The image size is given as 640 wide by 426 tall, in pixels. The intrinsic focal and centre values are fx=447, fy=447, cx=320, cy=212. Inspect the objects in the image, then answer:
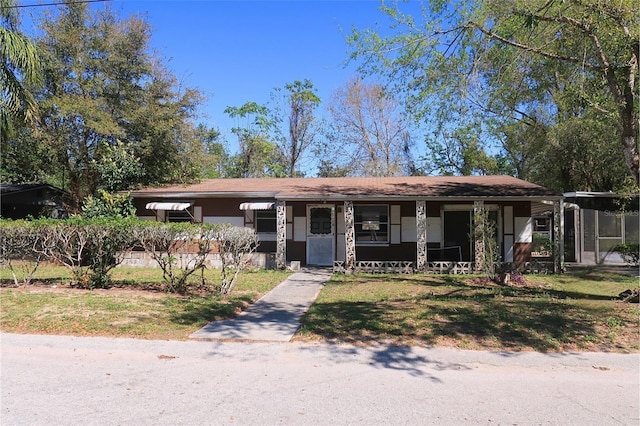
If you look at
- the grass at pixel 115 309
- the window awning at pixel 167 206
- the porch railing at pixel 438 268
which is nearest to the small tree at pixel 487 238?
the porch railing at pixel 438 268

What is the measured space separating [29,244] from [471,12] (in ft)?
35.8

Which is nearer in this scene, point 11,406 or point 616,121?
point 11,406

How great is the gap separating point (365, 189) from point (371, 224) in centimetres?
134

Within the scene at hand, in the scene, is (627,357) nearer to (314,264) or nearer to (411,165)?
(314,264)

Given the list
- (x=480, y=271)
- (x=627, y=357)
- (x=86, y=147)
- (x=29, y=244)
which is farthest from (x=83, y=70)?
(x=627, y=357)

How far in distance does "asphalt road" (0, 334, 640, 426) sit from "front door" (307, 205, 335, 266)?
34.3ft

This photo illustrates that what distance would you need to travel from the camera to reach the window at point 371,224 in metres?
16.5

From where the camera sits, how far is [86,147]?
18453 millimetres

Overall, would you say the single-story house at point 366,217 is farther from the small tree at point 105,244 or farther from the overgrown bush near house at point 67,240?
the overgrown bush near house at point 67,240

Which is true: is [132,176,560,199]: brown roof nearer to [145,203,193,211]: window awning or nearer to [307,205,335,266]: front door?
[145,203,193,211]: window awning

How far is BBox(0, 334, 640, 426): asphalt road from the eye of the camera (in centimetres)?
387

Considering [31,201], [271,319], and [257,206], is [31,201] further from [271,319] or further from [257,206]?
[271,319]

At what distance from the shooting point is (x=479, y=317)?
739 cm

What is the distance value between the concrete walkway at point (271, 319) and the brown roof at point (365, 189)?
4.53 metres
